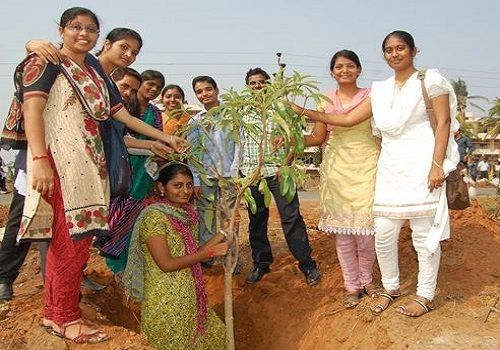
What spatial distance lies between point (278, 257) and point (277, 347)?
44.4 inches

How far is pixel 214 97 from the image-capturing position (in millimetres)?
4477

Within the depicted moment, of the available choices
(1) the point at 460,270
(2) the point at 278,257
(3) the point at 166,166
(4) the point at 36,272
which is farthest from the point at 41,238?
(1) the point at 460,270

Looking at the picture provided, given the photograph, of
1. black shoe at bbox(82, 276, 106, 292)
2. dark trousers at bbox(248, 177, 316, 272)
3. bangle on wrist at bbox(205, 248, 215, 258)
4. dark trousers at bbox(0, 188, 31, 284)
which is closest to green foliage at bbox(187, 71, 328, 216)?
bangle on wrist at bbox(205, 248, 215, 258)

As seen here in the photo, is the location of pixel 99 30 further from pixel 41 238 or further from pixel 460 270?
pixel 460 270

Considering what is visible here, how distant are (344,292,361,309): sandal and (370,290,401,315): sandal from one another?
0.59 feet

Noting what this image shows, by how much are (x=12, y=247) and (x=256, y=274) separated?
211 centimetres

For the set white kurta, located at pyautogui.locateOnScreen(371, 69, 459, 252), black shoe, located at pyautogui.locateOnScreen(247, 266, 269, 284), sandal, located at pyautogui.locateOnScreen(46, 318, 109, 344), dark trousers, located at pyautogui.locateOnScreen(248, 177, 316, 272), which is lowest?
black shoe, located at pyautogui.locateOnScreen(247, 266, 269, 284)

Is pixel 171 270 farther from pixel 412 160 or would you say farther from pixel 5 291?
pixel 412 160

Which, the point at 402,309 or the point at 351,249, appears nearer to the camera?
the point at 402,309

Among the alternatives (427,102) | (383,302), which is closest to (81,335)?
(383,302)

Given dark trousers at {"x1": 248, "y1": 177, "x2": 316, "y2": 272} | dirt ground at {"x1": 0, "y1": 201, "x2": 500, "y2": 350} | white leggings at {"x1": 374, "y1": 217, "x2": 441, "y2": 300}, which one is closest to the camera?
dirt ground at {"x1": 0, "y1": 201, "x2": 500, "y2": 350}

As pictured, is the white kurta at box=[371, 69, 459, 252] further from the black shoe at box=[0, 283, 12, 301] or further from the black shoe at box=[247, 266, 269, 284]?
the black shoe at box=[0, 283, 12, 301]

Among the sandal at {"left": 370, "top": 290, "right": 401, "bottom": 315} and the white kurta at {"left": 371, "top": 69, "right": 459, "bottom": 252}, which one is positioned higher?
the white kurta at {"left": 371, "top": 69, "right": 459, "bottom": 252}

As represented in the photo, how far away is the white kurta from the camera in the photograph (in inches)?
134
